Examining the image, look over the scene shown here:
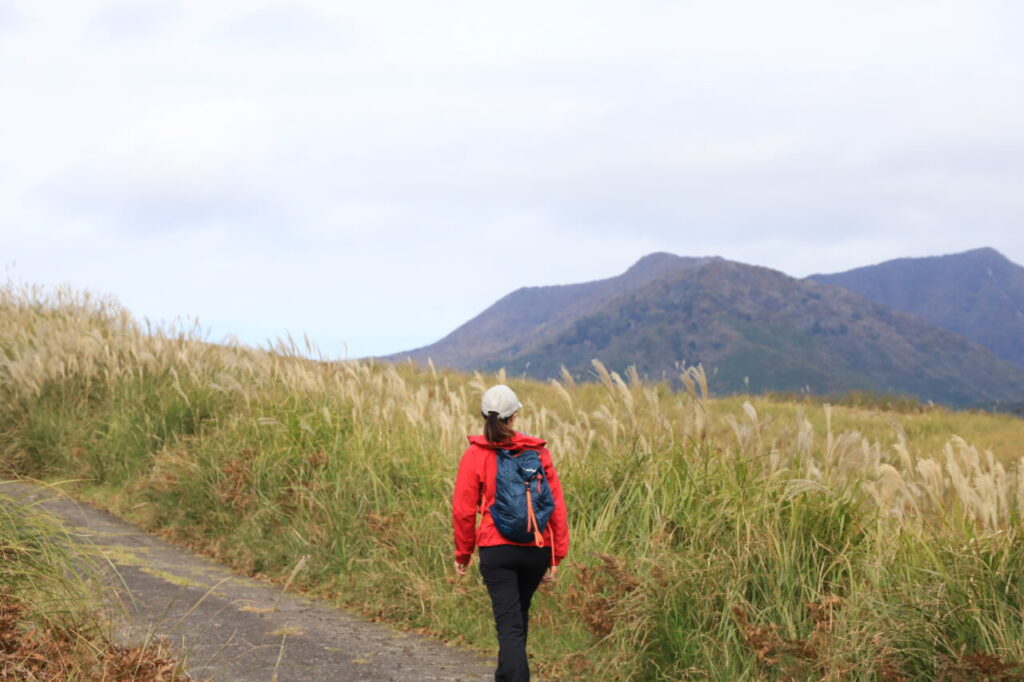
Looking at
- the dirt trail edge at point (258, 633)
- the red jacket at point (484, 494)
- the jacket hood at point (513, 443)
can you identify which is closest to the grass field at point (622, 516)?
the dirt trail edge at point (258, 633)

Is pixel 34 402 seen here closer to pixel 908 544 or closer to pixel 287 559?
pixel 287 559

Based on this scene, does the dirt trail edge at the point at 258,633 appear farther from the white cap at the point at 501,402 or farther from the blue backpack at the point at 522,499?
the white cap at the point at 501,402

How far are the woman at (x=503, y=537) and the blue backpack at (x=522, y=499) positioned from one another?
5cm

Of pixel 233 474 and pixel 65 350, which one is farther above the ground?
pixel 65 350

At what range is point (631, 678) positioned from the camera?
554 cm

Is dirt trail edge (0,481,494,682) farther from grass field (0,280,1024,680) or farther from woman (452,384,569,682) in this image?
woman (452,384,569,682)

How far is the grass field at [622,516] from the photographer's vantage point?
16.4ft

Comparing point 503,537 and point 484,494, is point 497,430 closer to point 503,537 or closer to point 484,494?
point 484,494

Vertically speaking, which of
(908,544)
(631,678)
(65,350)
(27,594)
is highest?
(65,350)

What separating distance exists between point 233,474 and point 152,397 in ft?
10.3

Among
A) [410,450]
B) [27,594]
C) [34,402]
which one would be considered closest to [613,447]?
[410,450]

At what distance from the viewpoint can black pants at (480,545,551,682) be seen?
197 inches

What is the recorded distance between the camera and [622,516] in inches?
268

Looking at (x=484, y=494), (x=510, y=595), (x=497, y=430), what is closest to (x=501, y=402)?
(x=497, y=430)
